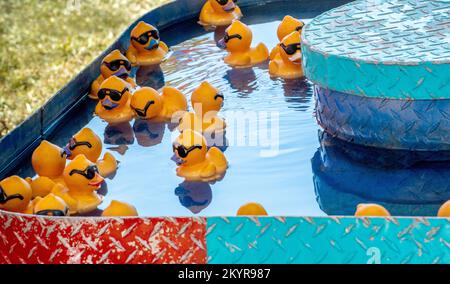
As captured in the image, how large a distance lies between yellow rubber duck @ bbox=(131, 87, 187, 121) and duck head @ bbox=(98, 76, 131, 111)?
44 mm

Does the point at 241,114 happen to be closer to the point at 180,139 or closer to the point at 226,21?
the point at 180,139

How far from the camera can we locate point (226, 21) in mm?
4000

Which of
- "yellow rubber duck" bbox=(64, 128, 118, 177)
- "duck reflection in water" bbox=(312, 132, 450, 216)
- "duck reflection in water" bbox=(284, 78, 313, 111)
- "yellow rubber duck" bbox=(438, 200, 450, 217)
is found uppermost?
"yellow rubber duck" bbox=(438, 200, 450, 217)

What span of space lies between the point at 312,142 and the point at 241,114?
1.01ft

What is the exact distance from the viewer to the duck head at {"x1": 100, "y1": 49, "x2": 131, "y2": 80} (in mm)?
3283

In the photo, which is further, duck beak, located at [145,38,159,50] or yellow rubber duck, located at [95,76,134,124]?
duck beak, located at [145,38,159,50]

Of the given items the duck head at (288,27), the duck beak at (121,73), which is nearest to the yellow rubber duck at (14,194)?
the duck beak at (121,73)

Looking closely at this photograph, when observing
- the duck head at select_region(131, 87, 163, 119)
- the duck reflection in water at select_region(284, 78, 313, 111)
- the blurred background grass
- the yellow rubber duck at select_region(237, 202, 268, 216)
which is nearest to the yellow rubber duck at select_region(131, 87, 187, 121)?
the duck head at select_region(131, 87, 163, 119)

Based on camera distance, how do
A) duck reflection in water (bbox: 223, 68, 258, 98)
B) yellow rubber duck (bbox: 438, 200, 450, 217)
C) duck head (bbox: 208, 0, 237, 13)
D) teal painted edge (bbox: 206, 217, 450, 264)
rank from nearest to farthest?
teal painted edge (bbox: 206, 217, 450, 264), yellow rubber duck (bbox: 438, 200, 450, 217), duck reflection in water (bbox: 223, 68, 258, 98), duck head (bbox: 208, 0, 237, 13)

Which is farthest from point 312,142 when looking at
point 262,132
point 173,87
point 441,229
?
point 441,229

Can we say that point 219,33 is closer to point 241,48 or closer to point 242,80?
point 241,48

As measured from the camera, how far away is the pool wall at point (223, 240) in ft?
6.53

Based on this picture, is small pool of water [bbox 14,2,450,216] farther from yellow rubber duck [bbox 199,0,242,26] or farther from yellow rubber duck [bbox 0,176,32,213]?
yellow rubber duck [bbox 199,0,242,26]

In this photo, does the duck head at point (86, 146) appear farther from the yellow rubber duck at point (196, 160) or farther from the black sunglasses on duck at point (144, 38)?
the black sunglasses on duck at point (144, 38)
